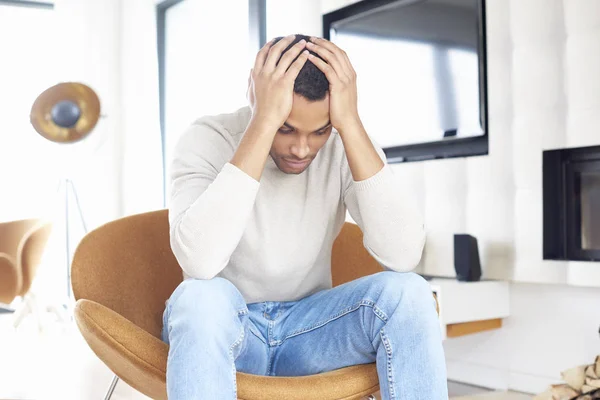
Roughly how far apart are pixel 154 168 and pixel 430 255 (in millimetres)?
3466

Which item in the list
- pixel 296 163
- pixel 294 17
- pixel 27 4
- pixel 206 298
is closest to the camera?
pixel 206 298

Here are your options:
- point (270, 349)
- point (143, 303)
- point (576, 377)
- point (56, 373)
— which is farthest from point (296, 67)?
point (56, 373)

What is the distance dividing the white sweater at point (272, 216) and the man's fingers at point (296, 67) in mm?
213

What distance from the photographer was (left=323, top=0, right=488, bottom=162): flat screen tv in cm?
309

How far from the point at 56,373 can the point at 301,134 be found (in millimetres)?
2484

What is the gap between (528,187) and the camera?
2.84m

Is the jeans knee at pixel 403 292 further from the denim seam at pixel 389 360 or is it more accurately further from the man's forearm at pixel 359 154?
the man's forearm at pixel 359 154

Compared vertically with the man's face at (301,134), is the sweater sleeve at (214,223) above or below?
below

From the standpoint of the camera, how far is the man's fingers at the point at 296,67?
1472mm

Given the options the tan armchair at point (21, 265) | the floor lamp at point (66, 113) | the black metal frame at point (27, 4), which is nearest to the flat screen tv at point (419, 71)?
the tan armchair at point (21, 265)

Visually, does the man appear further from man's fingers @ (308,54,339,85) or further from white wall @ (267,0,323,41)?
white wall @ (267,0,323,41)

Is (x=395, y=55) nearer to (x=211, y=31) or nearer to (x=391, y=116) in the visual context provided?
(x=391, y=116)

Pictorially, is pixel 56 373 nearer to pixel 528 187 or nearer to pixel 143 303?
pixel 143 303

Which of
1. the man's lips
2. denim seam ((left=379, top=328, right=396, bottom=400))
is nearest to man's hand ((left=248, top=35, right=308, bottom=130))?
the man's lips
